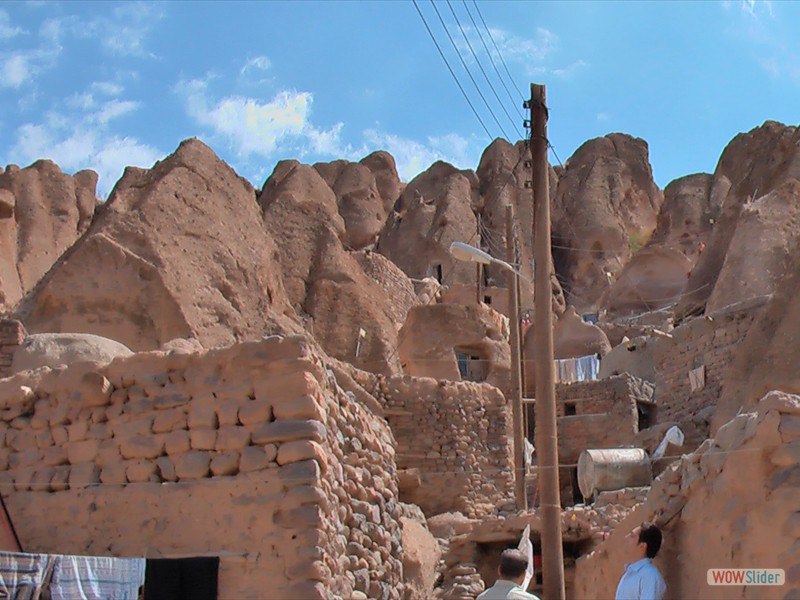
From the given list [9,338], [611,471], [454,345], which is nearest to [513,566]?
[9,338]

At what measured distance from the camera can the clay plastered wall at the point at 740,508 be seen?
18.6 feet

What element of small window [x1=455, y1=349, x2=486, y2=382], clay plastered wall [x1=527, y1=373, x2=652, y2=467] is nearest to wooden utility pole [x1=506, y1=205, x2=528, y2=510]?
clay plastered wall [x1=527, y1=373, x2=652, y2=467]

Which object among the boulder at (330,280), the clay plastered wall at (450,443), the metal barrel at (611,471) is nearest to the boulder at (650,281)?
the boulder at (330,280)

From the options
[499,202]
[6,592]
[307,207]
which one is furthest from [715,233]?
[6,592]

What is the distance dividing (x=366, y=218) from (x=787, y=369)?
40146 millimetres

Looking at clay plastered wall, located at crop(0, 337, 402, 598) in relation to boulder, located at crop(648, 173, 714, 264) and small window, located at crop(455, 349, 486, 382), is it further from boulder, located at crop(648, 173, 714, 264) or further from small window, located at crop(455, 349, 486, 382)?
boulder, located at crop(648, 173, 714, 264)

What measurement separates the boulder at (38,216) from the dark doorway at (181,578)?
1200 inches

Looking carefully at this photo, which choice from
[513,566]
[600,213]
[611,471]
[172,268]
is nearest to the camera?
[513,566]

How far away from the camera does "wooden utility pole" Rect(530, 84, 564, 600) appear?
8.82 metres

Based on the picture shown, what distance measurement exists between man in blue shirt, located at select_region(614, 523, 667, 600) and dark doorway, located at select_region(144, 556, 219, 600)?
107 inches

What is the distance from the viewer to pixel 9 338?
41.8 ft

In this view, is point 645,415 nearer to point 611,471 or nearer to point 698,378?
point 698,378

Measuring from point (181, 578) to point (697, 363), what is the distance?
546 inches

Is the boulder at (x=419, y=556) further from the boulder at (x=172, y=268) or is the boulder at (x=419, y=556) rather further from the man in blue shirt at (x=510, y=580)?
the man in blue shirt at (x=510, y=580)
